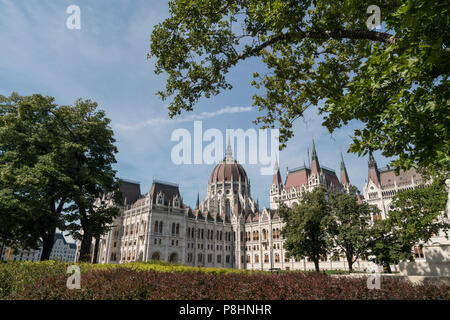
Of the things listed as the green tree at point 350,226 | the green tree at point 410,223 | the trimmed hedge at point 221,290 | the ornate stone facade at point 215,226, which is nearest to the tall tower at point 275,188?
the ornate stone facade at point 215,226

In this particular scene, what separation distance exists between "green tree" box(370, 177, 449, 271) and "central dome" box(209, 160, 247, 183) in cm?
7101

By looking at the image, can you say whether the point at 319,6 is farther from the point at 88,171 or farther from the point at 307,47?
the point at 88,171

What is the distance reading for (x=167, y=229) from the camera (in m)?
68.3

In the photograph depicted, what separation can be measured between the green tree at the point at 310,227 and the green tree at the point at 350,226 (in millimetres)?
1042

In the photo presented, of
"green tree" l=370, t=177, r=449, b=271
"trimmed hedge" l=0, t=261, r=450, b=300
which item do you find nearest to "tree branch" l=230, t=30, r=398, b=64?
"trimmed hedge" l=0, t=261, r=450, b=300

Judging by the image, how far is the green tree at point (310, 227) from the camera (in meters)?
35.0

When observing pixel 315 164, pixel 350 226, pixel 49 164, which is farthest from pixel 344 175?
pixel 49 164

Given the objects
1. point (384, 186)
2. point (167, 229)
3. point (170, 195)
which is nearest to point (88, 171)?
point (167, 229)

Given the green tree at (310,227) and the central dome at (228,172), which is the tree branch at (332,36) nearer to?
the green tree at (310,227)

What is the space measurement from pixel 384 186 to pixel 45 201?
236 ft

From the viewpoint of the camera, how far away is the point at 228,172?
107 m

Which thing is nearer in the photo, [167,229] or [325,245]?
[325,245]

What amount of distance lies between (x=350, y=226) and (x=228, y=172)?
239ft

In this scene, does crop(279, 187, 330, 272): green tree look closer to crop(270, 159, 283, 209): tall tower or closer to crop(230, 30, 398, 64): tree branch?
crop(230, 30, 398, 64): tree branch
